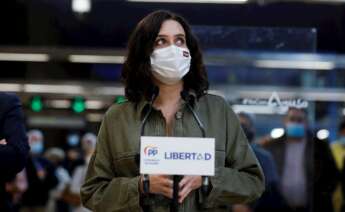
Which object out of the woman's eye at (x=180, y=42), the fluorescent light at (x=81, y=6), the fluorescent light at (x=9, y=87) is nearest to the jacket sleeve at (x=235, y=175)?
the woman's eye at (x=180, y=42)

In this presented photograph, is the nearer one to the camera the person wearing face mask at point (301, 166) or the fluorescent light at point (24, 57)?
the person wearing face mask at point (301, 166)

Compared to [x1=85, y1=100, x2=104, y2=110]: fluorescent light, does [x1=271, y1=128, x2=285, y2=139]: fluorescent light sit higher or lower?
lower

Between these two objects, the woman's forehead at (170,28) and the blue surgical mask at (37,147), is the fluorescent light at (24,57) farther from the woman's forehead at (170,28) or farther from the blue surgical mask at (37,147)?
the woman's forehead at (170,28)

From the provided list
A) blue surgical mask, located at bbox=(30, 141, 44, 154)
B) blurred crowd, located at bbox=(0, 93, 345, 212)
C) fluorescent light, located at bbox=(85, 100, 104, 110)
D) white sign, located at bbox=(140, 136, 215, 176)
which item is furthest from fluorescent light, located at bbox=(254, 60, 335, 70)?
white sign, located at bbox=(140, 136, 215, 176)

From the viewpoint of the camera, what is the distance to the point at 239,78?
664cm

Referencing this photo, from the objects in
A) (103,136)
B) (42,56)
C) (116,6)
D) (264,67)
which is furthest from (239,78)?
(103,136)

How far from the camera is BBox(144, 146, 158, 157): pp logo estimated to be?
3021mm

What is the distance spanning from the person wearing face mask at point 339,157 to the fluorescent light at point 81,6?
7.70 ft

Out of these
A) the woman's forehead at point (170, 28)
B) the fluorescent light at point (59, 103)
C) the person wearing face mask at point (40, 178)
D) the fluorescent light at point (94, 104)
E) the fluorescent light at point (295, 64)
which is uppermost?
the woman's forehead at point (170, 28)

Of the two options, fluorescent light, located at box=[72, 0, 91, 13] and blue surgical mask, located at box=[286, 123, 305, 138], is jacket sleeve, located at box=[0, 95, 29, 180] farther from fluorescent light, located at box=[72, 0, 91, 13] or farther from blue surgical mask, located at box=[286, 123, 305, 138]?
fluorescent light, located at box=[72, 0, 91, 13]

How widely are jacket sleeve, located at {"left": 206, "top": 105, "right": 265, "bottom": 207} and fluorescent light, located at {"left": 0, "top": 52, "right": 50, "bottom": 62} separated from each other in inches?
166

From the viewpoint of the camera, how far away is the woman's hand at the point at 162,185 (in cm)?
298

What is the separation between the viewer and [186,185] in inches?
119

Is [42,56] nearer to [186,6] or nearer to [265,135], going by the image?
[186,6]
